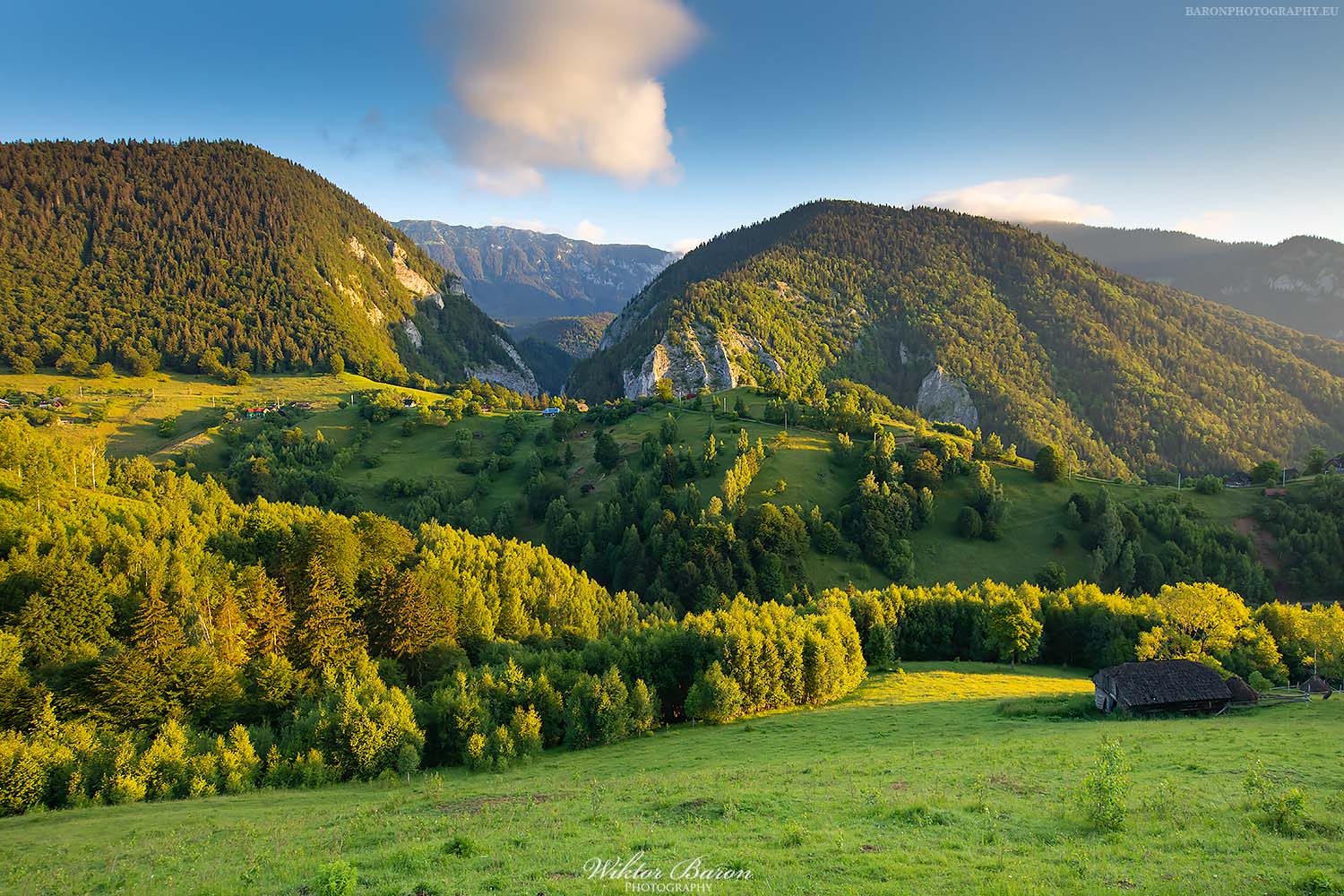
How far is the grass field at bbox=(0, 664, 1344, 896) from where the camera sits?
14.4m

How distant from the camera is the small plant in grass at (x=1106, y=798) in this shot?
17.0 meters

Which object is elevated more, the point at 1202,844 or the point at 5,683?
the point at 1202,844

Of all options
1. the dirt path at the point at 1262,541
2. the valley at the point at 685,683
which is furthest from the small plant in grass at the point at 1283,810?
the dirt path at the point at 1262,541

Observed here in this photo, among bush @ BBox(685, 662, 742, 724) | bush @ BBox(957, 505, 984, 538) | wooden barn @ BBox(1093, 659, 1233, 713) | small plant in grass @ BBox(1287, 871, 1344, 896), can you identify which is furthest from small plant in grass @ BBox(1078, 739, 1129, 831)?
bush @ BBox(957, 505, 984, 538)

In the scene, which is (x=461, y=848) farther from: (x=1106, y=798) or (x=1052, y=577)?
(x=1052, y=577)

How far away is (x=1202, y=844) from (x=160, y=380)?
249m

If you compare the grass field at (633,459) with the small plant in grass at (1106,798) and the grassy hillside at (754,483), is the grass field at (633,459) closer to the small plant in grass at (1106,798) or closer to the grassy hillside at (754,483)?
the grassy hillside at (754,483)

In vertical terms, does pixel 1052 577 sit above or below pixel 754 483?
below

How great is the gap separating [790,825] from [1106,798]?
8.80 metres

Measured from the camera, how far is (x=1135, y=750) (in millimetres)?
29906

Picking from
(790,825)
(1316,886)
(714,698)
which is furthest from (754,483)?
(1316,886)

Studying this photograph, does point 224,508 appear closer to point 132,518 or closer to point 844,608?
point 132,518

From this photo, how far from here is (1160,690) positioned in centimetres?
4441

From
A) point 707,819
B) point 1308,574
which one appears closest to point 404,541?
point 707,819
